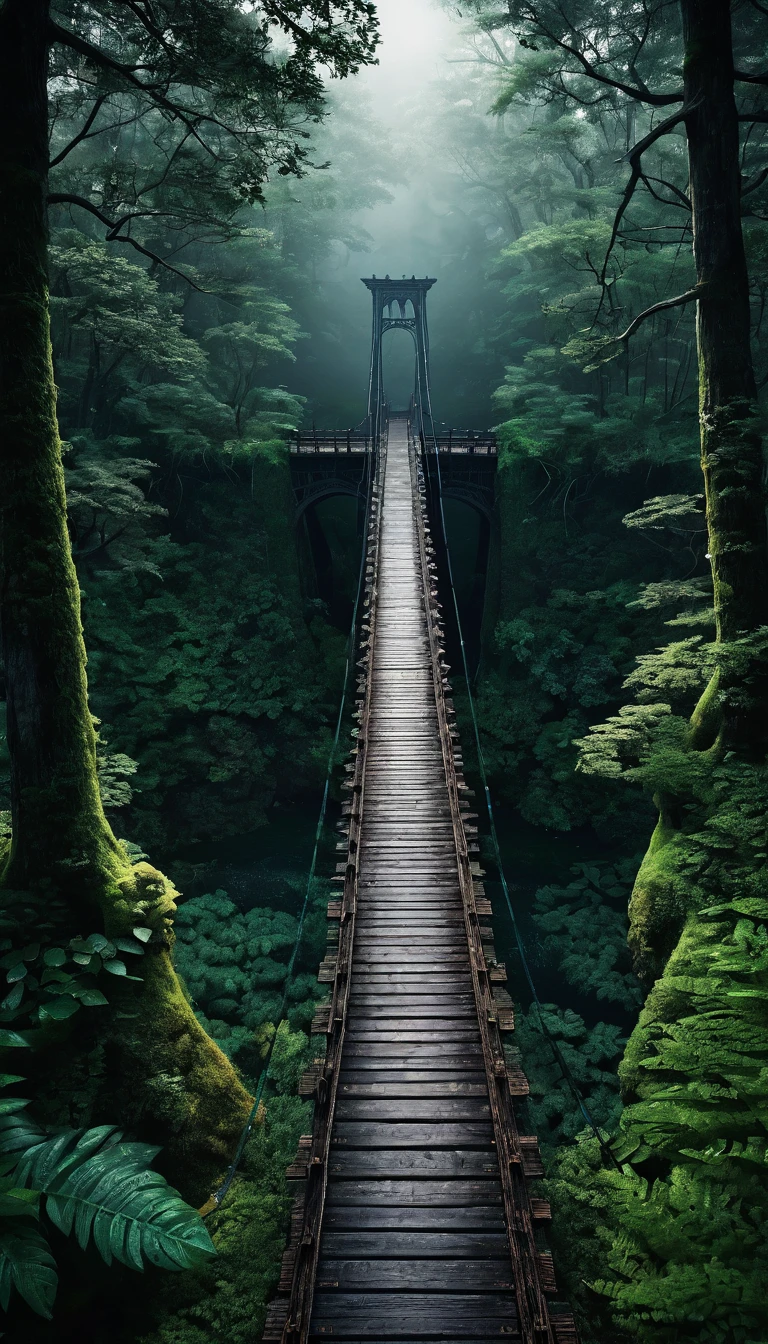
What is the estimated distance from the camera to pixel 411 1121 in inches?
203

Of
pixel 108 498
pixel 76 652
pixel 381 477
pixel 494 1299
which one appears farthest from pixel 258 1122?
pixel 381 477

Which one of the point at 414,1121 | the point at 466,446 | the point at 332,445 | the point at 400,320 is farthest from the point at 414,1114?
the point at 400,320

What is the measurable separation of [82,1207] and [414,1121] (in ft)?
7.23

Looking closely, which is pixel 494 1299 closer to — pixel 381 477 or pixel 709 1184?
pixel 709 1184

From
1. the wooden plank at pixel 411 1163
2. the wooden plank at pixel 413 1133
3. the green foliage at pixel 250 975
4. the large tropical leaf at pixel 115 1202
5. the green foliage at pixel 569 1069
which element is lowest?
the green foliage at pixel 569 1069

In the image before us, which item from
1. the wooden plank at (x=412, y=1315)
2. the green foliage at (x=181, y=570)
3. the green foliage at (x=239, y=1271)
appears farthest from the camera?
the green foliage at (x=181, y=570)

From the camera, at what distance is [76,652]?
6793 millimetres

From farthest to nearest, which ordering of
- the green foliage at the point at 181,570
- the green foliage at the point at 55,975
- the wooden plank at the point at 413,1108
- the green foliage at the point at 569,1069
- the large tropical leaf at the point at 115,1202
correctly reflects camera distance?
the green foliage at the point at 181,570, the green foliage at the point at 569,1069, the green foliage at the point at 55,975, the wooden plank at the point at 413,1108, the large tropical leaf at the point at 115,1202

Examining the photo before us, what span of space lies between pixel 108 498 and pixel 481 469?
10.0m

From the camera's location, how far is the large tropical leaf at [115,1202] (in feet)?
13.6

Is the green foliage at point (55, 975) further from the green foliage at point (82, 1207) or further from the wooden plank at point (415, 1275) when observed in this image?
the wooden plank at point (415, 1275)

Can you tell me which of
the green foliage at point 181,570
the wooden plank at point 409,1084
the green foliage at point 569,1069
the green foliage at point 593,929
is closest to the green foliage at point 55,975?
the wooden plank at point 409,1084

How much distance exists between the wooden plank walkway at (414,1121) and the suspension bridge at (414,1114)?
0.4 inches

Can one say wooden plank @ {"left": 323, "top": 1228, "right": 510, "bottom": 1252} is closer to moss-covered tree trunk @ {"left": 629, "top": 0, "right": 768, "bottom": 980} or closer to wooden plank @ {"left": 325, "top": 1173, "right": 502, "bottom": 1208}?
wooden plank @ {"left": 325, "top": 1173, "right": 502, "bottom": 1208}
